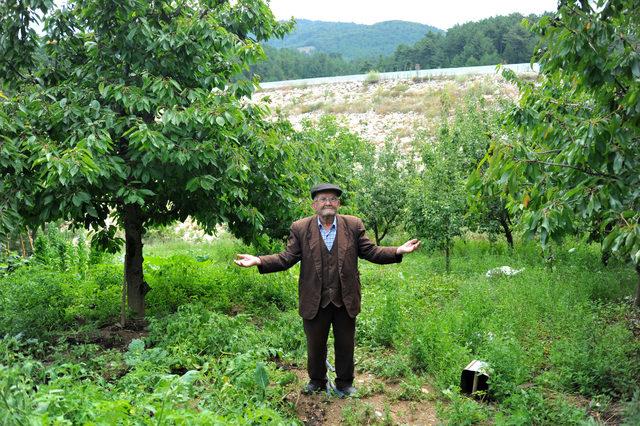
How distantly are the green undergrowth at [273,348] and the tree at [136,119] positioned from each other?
4.13ft

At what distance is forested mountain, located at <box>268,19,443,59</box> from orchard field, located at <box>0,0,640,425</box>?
396 ft

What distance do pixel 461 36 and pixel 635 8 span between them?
6099 cm

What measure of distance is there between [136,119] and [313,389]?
3.28 meters

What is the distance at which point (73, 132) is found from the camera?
588 centimetres

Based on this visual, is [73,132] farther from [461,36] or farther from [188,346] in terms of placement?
[461,36]

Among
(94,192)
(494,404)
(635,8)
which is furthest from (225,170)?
(635,8)

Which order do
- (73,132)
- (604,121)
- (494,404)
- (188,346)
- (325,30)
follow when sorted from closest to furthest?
1. (604,121)
2. (494,404)
3. (73,132)
4. (188,346)
5. (325,30)

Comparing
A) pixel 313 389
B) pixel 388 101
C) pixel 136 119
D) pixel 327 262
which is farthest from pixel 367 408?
pixel 388 101

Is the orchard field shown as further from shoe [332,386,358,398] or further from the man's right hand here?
the man's right hand

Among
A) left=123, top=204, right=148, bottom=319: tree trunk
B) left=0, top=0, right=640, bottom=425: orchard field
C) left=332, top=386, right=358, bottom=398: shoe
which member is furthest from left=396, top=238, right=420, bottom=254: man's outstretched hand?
left=123, top=204, right=148, bottom=319: tree trunk

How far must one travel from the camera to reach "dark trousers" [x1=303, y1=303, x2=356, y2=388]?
17.1 feet

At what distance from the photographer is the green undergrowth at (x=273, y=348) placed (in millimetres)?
4152

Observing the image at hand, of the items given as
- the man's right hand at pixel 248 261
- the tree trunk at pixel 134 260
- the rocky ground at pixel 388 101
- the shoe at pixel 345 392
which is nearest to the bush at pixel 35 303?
the tree trunk at pixel 134 260

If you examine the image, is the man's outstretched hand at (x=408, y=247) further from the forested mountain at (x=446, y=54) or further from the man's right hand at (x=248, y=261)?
the forested mountain at (x=446, y=54)
